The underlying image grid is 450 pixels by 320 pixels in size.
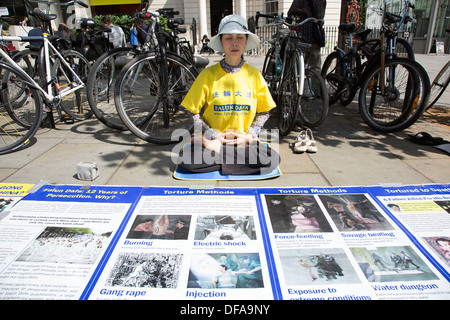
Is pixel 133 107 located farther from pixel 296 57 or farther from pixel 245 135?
pixel 296 57

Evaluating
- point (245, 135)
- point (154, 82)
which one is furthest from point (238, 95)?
point (154, 82)

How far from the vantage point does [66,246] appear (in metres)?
1.72

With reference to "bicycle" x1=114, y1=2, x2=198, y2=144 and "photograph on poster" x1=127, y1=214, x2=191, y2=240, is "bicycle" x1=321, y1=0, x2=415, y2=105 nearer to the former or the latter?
"bicycle" x1=114, y1=2, x2=198, y2=144

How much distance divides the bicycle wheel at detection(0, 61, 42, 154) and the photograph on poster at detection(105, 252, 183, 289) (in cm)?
226

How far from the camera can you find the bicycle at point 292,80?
316 centimetres

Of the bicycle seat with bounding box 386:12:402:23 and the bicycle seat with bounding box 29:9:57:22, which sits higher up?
the bicycle seat with bounding box 29:9:57:22

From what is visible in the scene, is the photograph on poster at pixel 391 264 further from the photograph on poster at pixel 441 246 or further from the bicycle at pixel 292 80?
the bicycle at pixel 292 80

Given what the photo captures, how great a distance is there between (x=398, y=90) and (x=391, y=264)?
2.75 metres

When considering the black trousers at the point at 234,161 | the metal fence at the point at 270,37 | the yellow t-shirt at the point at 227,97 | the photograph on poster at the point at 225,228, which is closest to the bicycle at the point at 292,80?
the yellow t-shirt at the point at 227,97

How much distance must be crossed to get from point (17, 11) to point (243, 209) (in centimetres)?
1503

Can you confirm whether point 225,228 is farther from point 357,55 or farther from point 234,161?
point 357,55

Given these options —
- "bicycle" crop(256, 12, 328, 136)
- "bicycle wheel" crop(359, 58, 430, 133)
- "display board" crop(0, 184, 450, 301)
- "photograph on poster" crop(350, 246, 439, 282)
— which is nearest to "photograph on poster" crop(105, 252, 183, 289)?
"display board" crop(0, 184, 450, 301)

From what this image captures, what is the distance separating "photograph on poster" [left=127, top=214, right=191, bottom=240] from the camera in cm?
180

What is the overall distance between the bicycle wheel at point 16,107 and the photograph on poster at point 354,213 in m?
3.02
